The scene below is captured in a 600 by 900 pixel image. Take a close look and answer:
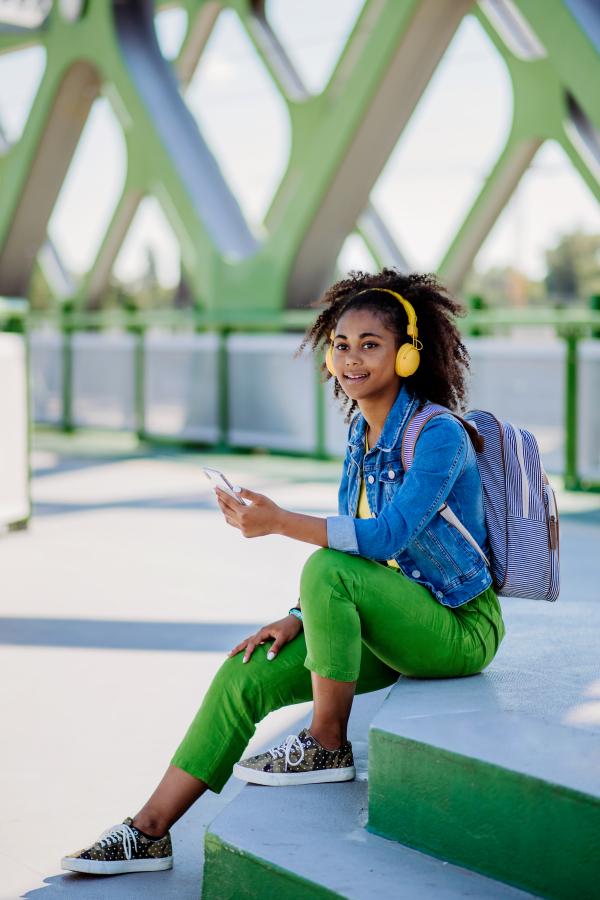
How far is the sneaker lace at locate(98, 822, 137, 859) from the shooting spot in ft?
7.79

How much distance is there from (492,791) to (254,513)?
79 cm

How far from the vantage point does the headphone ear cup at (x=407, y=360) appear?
8.24 feet

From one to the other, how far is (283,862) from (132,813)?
808 mm

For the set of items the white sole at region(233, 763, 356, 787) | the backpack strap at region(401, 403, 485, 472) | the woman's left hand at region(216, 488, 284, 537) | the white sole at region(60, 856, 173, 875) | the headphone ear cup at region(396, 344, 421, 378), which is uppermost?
the headphone ear cup at region(396, 344, 421, 378)

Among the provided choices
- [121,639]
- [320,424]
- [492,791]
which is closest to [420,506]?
[492,791]

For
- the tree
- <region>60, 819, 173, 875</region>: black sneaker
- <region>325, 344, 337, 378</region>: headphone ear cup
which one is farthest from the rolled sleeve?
the tree

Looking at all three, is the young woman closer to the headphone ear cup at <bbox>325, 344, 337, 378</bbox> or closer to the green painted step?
the headphone ear cup at <bbox>325, 344, 337, 378</bbox>

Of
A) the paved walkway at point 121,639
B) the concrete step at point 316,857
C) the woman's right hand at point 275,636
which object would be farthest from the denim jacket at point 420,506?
the concrete step at point 316,857

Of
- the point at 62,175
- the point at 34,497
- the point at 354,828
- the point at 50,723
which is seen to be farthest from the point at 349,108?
the point at 354,828

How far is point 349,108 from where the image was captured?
1066 centimetres

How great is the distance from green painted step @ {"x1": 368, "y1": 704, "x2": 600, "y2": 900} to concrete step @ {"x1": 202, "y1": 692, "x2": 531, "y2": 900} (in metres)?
0.05

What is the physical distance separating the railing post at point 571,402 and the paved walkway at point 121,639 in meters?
0.42

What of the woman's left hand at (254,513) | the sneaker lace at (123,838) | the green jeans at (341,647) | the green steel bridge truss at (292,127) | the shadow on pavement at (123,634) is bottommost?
the sneaker lace at (123,838)

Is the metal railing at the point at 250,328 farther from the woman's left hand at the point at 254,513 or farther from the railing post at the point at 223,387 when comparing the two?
the woman's left hand at the point at 254,513
